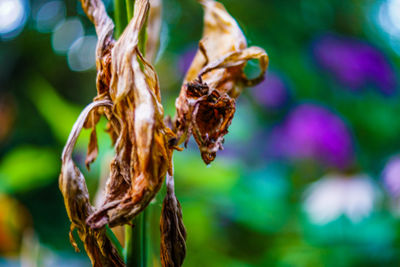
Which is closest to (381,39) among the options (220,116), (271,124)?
(271,124)

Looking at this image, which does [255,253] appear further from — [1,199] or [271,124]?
[1,199]

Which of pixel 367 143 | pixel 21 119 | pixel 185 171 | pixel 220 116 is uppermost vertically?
pixel 220 116

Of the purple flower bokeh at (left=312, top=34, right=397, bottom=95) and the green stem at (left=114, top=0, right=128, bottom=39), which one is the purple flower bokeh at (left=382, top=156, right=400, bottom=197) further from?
the green stem at (left=114, top=0, right=128, bottom=39)

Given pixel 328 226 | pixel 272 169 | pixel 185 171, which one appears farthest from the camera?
pixel 272 169

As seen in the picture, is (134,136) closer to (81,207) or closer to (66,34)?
(81,207)

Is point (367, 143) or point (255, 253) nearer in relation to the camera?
point (255, 253)
